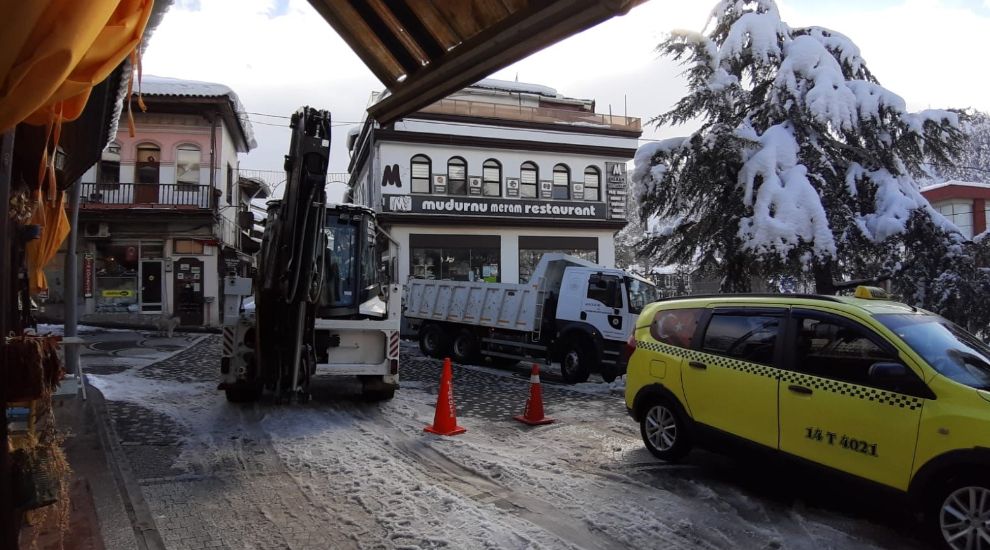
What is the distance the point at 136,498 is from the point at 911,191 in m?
12.1

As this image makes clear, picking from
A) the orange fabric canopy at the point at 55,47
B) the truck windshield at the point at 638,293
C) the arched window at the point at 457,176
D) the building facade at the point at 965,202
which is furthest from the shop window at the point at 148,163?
the building facade at the point at 965,202

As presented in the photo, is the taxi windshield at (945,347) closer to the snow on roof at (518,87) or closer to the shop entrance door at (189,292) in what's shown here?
the shop entrance door at (189,292)

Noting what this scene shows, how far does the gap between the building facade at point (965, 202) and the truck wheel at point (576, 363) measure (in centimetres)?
1532

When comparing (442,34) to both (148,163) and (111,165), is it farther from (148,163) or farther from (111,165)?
(111,165)

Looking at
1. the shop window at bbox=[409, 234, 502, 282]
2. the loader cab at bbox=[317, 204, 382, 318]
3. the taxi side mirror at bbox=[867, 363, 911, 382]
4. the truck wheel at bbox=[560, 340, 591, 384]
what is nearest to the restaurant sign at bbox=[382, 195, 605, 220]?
the shop window at bbox=[409, 234, 502, 282]

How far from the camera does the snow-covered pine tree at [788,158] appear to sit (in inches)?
393

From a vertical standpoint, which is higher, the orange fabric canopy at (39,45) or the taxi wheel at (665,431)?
the orange fabric canopy at (39,45)

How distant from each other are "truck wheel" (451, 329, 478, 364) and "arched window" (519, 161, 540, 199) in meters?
13.3

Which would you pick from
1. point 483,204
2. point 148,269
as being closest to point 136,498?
point 148,269

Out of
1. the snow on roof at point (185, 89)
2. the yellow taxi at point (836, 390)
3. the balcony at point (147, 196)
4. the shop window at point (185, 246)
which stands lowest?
the yellow taxi at point (836, 390)

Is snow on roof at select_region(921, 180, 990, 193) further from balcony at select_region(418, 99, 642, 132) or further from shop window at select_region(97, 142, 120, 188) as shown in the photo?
shop window at select_region(97, 142, 120, 188)

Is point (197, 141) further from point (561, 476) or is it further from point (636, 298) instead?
point (561, 476)

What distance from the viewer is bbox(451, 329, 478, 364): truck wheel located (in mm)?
14961

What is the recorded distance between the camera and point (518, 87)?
31.3 meters
